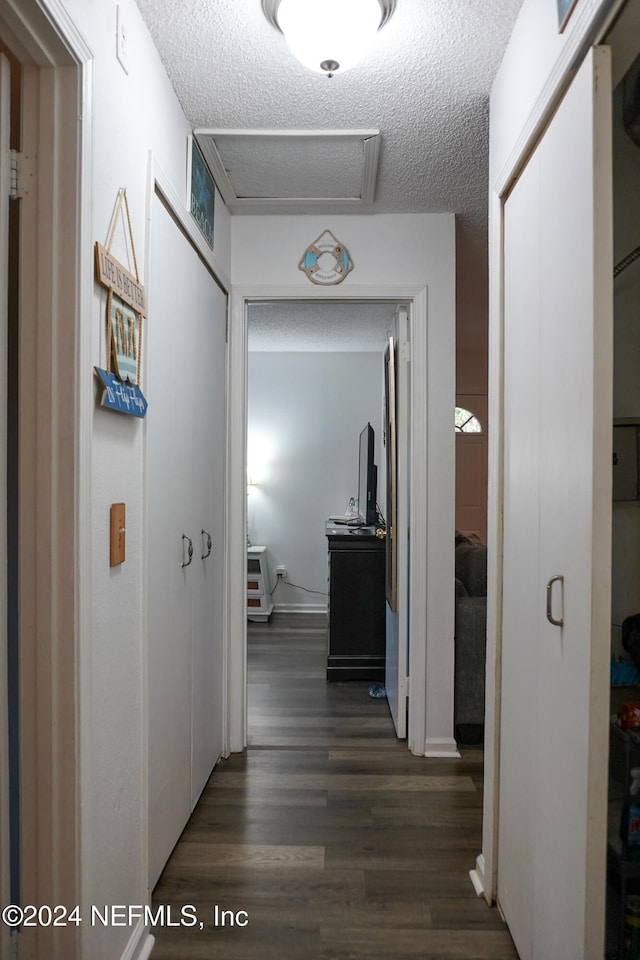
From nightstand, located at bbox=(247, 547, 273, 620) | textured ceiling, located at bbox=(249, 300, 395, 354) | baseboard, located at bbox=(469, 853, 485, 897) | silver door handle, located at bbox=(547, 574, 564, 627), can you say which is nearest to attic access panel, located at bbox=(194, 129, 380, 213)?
textured ceiling, located at bbox=(249, 300, 395, 354)

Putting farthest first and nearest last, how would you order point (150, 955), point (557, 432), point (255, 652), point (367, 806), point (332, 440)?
point (332, 440) → point (255, 652) → point (367, 806) → point (150, 955) → point (557, 432)

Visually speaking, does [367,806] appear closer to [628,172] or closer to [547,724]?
[547,724]

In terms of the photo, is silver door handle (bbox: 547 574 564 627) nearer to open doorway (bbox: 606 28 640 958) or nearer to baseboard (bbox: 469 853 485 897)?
open doorway (bbox: 606 28 640 958)

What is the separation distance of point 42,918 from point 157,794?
66cm

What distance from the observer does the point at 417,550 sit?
299 cm

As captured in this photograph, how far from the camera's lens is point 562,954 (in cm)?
133

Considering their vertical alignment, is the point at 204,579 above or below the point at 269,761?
above

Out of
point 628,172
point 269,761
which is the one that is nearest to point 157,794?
point 269,761

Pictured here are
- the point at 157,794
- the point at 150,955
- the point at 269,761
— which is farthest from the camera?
the point at 269,761

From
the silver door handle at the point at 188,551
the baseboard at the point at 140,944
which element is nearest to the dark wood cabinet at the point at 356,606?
the silver door handle at the point at 188,551

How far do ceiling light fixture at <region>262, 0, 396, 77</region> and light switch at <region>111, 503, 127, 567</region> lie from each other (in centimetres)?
126

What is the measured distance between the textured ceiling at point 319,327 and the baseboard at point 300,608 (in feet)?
7.97

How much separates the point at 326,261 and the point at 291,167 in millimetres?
534

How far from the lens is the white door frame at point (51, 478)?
4.20 ft
